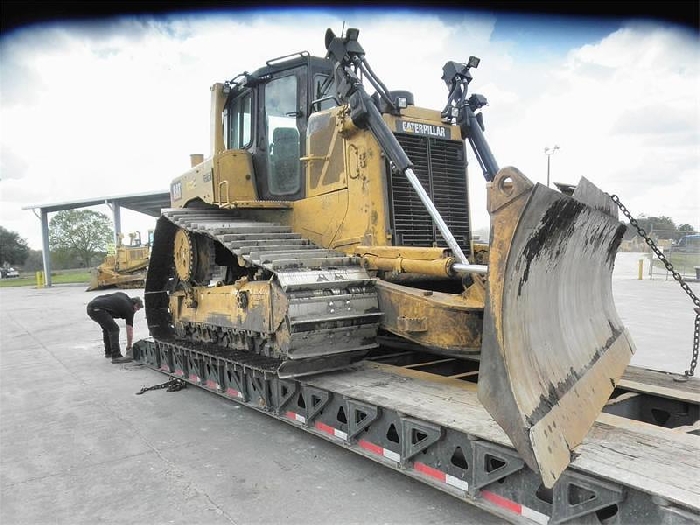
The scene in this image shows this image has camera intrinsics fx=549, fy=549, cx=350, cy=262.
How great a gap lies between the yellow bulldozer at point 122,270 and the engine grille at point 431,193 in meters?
22.9

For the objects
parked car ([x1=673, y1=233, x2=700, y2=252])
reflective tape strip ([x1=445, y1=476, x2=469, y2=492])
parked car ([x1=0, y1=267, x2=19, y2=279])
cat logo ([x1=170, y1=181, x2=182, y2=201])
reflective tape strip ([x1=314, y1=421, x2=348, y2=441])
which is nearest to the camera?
reflective tape strip ([x1=445, y1=476, x2=469, y2=492])

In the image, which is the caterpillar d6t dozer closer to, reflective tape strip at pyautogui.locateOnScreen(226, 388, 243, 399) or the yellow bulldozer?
reflective tape strip at pyautogui.locateOnScreen(226, 388, 243, 399)

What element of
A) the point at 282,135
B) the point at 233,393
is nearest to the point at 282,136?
the point at 282,135

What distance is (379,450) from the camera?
3.94 meters

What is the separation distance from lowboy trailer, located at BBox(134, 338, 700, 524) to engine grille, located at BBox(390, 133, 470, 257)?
1.26 metres

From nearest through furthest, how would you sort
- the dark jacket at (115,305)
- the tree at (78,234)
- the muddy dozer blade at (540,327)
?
the muddy dozer blade at (540,327)
the dark jacket at (115,305)
the tree at (78,234)

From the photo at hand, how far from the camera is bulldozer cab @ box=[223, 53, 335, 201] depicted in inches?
239

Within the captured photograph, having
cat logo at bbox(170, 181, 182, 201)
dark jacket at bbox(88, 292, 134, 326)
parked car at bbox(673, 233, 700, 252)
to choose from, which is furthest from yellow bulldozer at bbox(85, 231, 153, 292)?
parked car at bbox(673, 233, 700, 252)

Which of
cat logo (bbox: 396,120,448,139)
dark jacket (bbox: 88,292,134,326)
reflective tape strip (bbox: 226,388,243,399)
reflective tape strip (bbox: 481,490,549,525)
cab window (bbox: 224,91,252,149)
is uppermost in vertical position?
cab window (bbox: 224,91,252,149)

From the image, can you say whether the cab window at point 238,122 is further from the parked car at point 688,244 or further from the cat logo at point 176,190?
the parked car at point 688,244

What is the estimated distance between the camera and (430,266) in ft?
14.1

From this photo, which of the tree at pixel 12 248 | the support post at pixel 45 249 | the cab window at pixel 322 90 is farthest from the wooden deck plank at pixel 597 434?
the tree at pixel 12 248

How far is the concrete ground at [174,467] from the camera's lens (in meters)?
3.55

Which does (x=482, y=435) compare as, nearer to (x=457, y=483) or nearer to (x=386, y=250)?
(x=457, y=483)
